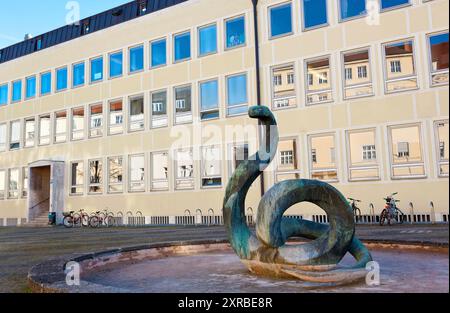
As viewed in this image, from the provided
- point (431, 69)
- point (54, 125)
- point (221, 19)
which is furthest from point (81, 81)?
point (431, 69)

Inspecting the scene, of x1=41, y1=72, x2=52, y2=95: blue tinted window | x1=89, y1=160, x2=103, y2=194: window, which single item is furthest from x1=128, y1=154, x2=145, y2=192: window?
x1=41, y1=72, x2=52, y2=95: blue tinted window

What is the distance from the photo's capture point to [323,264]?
5.50 metres

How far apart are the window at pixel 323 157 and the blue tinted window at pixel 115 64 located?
13.5m

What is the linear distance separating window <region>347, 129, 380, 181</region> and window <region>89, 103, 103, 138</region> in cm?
1573

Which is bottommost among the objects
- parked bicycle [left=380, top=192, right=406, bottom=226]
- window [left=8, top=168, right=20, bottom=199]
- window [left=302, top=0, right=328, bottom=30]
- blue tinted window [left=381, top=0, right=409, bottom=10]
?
parked bicycle [left=380, top=192, right=406, bottom=226]

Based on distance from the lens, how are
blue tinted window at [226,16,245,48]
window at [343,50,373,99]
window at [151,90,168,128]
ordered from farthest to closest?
1. window at [151,90,168,128]
2. blue tinted window at [226,16,245,48]
3. window at [343,50,373,99]

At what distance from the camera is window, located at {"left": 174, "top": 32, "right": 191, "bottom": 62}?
24842 mm

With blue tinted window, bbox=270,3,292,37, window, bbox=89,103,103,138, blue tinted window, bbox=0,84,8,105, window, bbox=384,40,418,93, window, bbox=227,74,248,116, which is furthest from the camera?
blue tinted window, bbox=0,84,8,105

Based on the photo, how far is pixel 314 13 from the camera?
821 inches

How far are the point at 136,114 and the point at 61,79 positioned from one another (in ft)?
25.8

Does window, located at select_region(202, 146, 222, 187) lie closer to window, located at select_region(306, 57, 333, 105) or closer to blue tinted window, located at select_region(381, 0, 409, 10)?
window, located at select_region(306, 57, 333, 105)

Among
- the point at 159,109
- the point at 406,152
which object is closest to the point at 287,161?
the point at 406,152

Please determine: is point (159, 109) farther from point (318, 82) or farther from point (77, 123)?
point (318, 82)

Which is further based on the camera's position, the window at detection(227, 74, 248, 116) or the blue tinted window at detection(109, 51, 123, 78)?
the blue tinted window at detection(109, 51, 123, 78)
